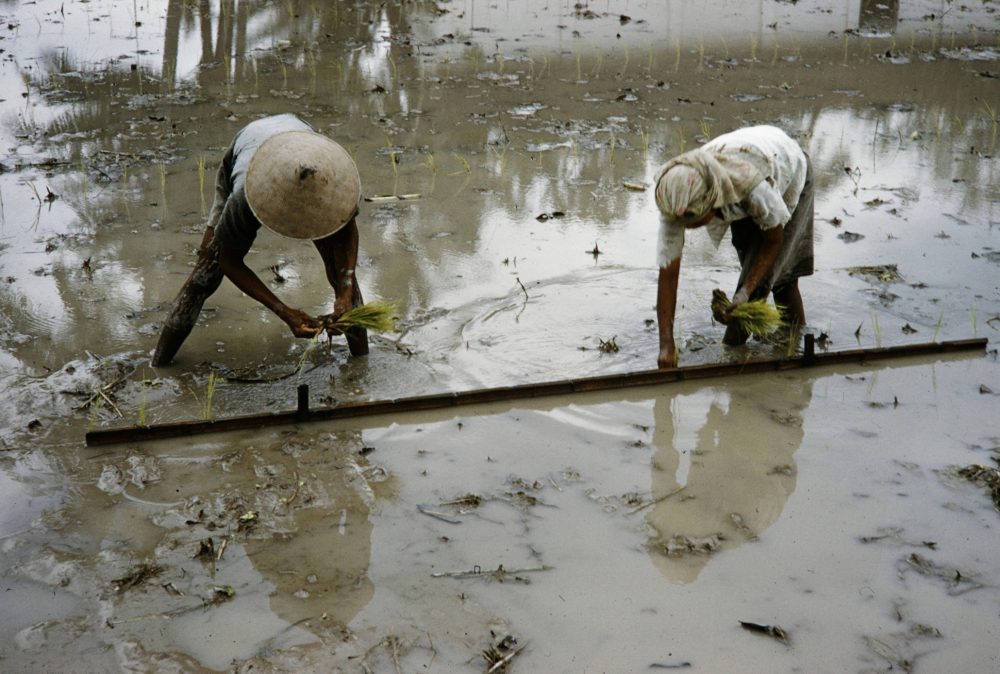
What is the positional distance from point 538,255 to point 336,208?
2.34 meters

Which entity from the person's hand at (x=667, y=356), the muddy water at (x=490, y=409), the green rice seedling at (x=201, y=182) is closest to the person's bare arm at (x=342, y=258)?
the muddy water at (x=490, y=409)

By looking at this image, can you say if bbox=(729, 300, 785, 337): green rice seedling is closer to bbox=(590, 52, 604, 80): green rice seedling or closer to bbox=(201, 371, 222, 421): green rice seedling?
bbox=(201, 371, 222, 421): green rice seedling

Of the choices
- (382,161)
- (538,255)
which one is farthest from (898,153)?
(382,161)

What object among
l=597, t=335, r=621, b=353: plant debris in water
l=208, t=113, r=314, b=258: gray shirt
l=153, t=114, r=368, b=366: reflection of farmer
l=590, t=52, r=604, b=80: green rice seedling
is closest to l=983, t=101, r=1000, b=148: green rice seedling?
l=590, t=52, r=604, b=80: green rice seedling

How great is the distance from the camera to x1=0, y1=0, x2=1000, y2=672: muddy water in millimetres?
2996

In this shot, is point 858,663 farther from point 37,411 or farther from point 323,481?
point 37,411

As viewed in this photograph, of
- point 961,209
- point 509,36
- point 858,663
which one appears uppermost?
point 509,36

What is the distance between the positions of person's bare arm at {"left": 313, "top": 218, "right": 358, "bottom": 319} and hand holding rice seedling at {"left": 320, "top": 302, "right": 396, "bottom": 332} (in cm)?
4

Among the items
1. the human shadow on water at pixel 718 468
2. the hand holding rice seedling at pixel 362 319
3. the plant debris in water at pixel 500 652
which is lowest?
the plant debris in water at pixel 500 652

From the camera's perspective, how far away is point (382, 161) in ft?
23.9

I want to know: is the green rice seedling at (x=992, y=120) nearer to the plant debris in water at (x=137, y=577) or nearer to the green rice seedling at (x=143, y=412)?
the green rice seedling at (x=143, y=412)

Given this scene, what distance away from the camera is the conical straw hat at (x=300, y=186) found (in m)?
3.66

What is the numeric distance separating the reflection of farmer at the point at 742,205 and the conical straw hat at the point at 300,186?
1310 mm

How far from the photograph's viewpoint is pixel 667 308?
4273 millimetres
